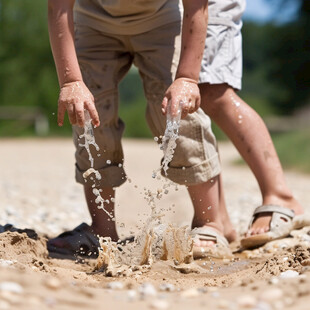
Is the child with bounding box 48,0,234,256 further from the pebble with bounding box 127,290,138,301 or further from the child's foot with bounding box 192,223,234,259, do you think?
the pebble with bounding box 127,290,138,301

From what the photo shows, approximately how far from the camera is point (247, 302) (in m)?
1.60

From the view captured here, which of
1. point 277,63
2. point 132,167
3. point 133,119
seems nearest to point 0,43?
point 133,119

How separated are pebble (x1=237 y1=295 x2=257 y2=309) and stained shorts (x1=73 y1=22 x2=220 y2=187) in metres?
1.45

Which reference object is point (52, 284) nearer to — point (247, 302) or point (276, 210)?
point (247, 302)

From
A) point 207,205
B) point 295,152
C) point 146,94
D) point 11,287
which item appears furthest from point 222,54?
point 295,152

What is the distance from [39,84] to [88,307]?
17.5 meters

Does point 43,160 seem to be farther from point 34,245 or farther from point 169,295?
point 169,295

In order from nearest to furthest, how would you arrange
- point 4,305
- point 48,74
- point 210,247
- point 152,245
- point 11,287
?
1. point 4,305
2. point 11,287
3. point 152,245
4. point 210,247
5. point 48,74

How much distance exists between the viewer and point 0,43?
1888 centimetres

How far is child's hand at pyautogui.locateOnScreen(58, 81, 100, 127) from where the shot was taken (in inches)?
99.1

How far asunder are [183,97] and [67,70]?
485mm

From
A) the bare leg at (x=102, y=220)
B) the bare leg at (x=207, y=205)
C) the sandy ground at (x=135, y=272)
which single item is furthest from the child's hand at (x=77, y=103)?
the bare leg at (x=207, y=205)

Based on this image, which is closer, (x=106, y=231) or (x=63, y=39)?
(x=63, y=39)

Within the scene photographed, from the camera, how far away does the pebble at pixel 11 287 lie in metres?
1.57
